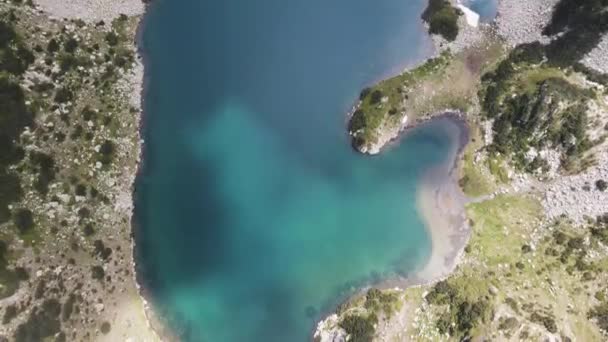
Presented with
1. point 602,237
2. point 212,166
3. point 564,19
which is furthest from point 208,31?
point 602,237

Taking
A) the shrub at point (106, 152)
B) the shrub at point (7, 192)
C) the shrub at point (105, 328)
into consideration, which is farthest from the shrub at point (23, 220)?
the shrub at point (105, 328)

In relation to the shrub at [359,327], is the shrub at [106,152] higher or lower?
higher

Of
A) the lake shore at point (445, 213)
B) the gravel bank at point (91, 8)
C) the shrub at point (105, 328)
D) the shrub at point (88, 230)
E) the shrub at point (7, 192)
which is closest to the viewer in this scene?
the shrub at point (7, 192)

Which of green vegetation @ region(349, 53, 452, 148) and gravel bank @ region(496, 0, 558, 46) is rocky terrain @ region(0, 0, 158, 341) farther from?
gravel bank @ region(496, 0, 558, 46)

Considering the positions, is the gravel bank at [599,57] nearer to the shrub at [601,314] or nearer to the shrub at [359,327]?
the shrub at [601,314]

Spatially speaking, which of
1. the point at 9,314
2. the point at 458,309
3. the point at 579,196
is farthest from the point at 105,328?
the point at 579,196

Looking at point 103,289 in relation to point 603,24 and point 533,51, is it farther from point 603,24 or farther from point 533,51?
point 603,24

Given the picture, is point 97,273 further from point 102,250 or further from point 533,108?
point 533,108

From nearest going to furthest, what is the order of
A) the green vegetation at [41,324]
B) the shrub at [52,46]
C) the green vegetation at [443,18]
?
1. the green vegetation at [41,324]
2. the shrub at [52,46]
3. the green vegetation at [443,18]
